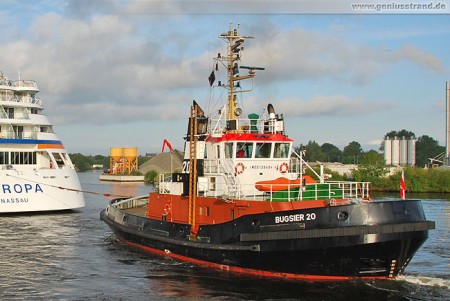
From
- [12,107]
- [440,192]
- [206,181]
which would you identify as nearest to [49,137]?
[12,107]

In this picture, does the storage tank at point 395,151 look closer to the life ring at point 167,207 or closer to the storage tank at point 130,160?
the storage tank at point 130,160

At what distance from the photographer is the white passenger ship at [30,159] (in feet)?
108

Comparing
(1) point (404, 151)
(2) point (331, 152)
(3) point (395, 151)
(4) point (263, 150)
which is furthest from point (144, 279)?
(2) point (331, 152)

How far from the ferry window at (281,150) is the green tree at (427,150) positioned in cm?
14721

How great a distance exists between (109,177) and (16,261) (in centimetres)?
8391

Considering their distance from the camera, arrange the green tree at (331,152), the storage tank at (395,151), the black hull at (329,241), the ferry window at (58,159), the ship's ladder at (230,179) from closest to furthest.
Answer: the black hull at (329,241) → the ship's ladder at (230,179) → the ferry window at (58,159) → the storage tank at (395,151) → the green tree at (331,152)

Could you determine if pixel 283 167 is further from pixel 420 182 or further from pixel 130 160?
pixel 130 160

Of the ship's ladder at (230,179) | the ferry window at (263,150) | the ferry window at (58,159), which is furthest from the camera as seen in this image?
the ferry window at (58,159)

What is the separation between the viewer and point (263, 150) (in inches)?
755

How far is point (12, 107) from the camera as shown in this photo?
1388 inches

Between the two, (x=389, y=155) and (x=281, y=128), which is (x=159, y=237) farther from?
(x=389, y=155)

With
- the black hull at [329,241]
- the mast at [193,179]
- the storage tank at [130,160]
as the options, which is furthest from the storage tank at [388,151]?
the black hull at [329,241]

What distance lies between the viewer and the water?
600 inches

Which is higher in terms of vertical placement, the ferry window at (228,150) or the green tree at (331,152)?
the green tree at (331,152)
